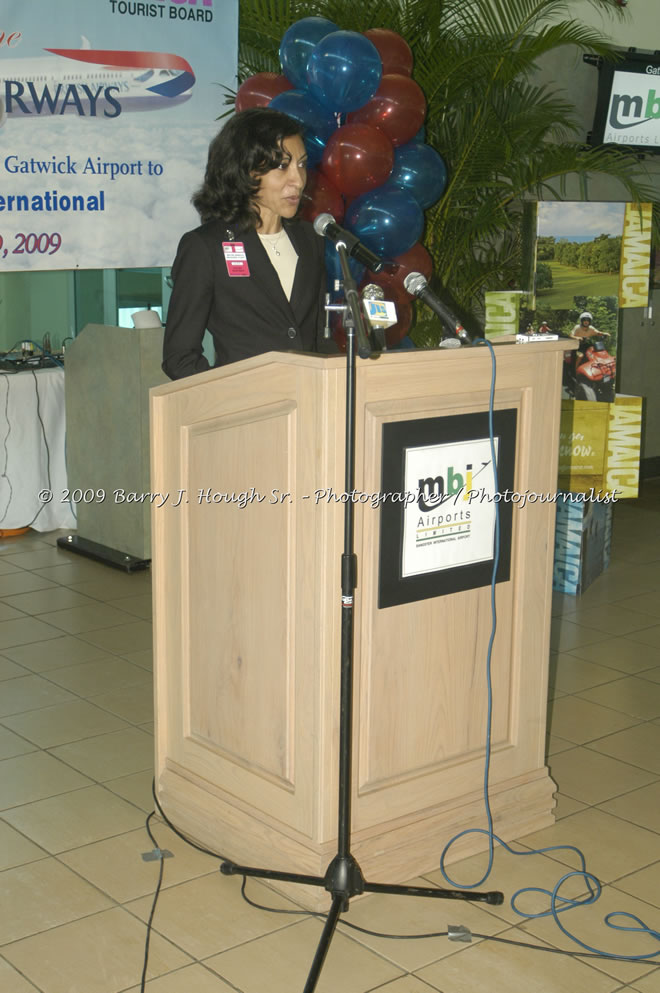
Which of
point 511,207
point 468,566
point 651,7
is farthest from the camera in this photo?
point 651,7

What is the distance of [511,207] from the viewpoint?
6230mm

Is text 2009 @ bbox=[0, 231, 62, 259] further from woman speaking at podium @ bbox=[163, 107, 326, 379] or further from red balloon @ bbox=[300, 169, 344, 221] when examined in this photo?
woman speaking at podium @ bbox=[163, 107, 326, 379]

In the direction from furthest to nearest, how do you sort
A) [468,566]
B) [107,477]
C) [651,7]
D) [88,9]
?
[651,7], [107,477], [88,9], [468,566]

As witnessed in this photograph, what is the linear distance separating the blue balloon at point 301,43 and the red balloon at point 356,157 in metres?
0.30

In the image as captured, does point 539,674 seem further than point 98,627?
No

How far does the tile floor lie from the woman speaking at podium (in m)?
1.18

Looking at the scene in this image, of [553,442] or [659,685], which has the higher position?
[553,442]

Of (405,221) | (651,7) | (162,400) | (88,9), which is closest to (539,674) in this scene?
(162,400)

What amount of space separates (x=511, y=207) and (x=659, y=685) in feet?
10.9

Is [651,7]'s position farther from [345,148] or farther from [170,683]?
[170,683]

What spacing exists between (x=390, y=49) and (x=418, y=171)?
1.61 feet

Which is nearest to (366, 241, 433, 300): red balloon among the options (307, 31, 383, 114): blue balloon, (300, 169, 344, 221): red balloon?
(300, 169, 344, 221): red balloon

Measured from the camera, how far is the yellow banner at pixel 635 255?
5.15m

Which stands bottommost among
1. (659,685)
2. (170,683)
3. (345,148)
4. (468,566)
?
(659,685)
